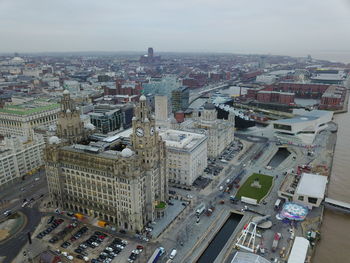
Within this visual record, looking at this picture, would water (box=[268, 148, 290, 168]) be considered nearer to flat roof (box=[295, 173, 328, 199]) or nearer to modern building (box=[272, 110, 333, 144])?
modern building (box=[272, 110, 333, 144])

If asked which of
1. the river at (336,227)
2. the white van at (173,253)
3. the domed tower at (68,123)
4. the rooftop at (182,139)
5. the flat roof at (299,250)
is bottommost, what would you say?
the river at (336,227)

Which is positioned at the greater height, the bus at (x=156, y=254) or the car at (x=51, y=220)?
the bus at (x=156, y=254)

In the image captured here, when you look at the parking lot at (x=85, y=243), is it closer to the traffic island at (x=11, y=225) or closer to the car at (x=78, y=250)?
the car at (x=78, y=250)

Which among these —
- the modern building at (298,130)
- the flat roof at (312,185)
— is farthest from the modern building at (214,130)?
the flat roof at (312,185)

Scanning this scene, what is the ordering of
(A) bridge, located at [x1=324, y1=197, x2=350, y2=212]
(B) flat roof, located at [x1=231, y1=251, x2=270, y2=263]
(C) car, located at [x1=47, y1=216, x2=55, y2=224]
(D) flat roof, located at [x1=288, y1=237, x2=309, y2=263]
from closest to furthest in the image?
1. (B) flat roof, located at [x1=231, y1=251, x2=270, y2=263]
2. (D) flat roof, located at [x1=288, y1=237, x2=309, y2=263]
3. (C) car, located at [x1=47, y1=216, x2=55, y2=224]
4. (A) bridge, located at [x1=324, y1=197, x2=350, y2=212]

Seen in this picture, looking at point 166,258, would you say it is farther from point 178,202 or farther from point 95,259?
point 178,202

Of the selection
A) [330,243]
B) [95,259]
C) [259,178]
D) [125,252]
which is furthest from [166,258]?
[259,178]

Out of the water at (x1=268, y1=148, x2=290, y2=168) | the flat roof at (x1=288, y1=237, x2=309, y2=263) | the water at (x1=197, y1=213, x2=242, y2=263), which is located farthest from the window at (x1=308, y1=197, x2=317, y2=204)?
the water at (x1=268, y1=148, x2=290, y2=168)
